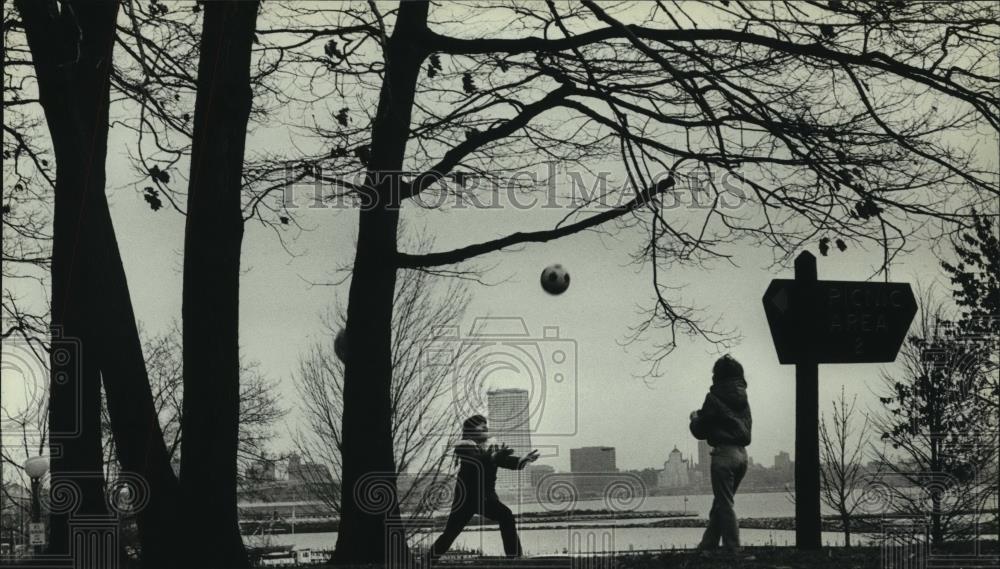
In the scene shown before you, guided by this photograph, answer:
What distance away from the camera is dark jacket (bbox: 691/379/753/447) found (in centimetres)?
1139

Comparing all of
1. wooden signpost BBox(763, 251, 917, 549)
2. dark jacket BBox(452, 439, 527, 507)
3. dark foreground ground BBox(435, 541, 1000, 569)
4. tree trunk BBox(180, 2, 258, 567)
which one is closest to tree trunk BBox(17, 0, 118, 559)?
tree trunk BBox(180, 2, 258, 567)

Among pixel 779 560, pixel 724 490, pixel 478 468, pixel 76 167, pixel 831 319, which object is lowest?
pixel 779 560

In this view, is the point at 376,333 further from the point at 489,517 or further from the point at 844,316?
the point at 844,316

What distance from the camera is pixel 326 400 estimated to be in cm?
3775

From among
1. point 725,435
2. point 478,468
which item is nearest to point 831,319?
point 725,435

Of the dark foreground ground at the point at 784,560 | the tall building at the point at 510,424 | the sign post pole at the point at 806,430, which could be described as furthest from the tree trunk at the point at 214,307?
the sign post pole at the point at 806,430

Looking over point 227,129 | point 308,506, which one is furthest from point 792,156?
point 308,506

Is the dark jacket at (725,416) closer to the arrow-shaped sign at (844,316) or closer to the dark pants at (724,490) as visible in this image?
the dark pants at (724,490)

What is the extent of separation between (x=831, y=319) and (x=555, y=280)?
207 inches

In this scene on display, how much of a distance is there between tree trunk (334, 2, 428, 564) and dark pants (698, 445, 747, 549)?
10.5 ft

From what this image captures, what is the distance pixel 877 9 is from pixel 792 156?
1617mm

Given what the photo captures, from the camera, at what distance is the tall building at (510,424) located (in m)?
13.1

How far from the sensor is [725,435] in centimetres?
1150

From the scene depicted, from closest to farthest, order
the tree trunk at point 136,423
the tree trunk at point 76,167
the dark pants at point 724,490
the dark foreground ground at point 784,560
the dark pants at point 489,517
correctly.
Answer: the dark foreground ground at point 784,560 < the tree trunk at point 136,423 < the tree trunk at point 76,167 < the dark pants at point 724,490 < the dark pants at point 489,517
